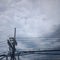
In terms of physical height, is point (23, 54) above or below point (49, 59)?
→ above

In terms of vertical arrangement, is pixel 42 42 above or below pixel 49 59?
above

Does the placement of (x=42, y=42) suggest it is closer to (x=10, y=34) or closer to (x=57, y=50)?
(x=57, y=50)

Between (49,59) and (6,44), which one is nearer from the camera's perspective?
(6,44)

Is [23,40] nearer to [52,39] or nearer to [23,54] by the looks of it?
[23,54]

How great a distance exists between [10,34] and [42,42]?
2.54 feet

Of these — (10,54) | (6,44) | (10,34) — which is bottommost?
(10,54)

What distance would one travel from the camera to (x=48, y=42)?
2.66 meters

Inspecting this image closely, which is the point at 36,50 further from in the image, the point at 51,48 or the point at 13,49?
the point at 13,49

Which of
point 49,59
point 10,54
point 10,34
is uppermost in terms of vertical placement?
point 10,34

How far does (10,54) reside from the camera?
8.72 ft

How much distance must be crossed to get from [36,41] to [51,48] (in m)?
0.41

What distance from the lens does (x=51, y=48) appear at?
8.82ft

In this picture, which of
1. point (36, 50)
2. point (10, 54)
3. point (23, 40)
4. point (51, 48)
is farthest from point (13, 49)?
point (51, 48)

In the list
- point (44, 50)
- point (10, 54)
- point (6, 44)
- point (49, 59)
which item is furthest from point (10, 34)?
point (49, 59)
